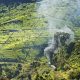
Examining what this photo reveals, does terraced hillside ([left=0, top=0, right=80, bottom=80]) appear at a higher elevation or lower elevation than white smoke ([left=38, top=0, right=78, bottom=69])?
lower

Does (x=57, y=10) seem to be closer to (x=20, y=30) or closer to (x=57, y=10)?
(x=57, y=10)

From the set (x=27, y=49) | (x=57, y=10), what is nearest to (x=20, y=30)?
(x=27, y=49)

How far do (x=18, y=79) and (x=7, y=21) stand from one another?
54.0m

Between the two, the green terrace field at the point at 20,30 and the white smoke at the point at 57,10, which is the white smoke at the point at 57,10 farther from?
the green terrace field at the point at 20,30

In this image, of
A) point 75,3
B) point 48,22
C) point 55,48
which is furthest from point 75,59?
point 75,3

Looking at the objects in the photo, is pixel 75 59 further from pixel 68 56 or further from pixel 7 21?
pixel 7 21

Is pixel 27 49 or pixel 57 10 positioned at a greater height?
pixel 57 10

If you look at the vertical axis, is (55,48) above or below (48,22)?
below

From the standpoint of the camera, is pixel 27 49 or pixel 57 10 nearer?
pixel 27 49

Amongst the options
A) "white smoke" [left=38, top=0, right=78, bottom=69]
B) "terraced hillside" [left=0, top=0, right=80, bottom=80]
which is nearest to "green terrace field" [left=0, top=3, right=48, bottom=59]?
"terraced hillside" [left=0, top=0, right=80, bottom=80]

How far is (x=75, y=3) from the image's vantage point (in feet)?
335

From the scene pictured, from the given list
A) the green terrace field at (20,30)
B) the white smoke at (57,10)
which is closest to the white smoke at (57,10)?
the white smoke at (57,10)

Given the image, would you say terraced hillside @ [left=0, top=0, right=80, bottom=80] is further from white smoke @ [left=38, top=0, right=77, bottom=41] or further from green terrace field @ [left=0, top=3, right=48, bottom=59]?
white smoke @ [left=38, top=0, right=77, bottom=41]

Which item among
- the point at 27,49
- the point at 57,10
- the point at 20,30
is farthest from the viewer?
the point at 57,10
